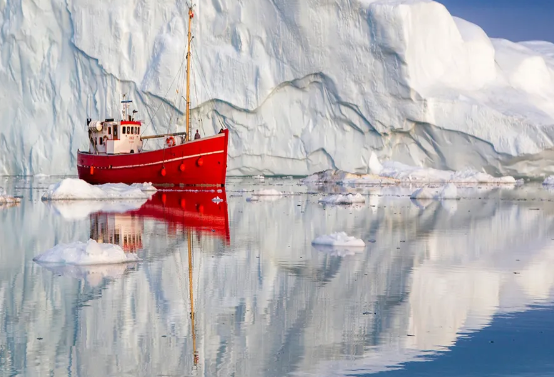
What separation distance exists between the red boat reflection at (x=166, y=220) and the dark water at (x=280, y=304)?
2.2 inches

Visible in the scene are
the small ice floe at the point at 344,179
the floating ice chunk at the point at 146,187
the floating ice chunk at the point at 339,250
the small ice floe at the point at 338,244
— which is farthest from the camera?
the small ice floe at the point at 344,179

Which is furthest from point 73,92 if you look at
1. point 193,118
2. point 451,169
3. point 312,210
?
point 312,210

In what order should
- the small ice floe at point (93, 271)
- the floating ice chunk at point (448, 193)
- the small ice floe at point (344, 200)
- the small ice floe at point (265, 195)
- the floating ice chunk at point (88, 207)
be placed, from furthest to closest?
1. the floating ice chunk at point (448, 193)
2. the small ice floe at point (265, 195)
3. the small ice floe at point (344, 200)
4. the floating ice chunk at point (88, 207)
5. the small ice floe at point (93, 271)

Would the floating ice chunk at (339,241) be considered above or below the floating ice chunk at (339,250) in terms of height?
above

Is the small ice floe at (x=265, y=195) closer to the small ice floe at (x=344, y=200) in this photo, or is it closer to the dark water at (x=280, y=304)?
the small ice floe at (x=344, y=200)

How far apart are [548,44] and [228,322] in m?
33.9

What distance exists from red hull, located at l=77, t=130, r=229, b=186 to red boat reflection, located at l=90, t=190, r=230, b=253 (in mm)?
4300

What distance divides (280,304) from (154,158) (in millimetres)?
15891

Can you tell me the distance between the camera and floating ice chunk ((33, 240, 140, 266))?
6.89 m

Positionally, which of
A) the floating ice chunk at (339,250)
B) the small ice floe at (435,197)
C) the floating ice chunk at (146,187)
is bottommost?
the floating ice chunk at (339,250)

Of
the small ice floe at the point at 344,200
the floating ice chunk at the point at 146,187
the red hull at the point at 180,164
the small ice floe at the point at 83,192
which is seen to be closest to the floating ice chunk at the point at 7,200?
the small ice floe at the point at 83,192

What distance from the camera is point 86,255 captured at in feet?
22.7

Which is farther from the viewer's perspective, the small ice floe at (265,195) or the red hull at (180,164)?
the red hull at (180,164)

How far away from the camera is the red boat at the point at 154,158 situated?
20.8m
